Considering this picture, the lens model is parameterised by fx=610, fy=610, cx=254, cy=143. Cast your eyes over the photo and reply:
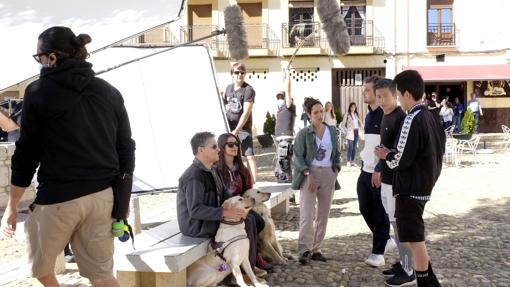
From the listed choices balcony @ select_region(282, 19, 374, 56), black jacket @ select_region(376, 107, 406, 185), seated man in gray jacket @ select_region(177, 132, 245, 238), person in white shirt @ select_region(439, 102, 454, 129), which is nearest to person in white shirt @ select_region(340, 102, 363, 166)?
person in white shirt @ select_region(439, 102, 454, 129)

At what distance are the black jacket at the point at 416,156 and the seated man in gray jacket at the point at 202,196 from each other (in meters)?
1.29

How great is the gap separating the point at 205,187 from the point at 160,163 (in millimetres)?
2123

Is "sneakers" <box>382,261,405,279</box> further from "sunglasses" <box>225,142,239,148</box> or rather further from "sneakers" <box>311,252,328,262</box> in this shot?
"sunglasses" <box>225,142,239,148</box>

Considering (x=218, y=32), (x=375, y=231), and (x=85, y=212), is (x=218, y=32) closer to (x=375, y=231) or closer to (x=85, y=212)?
(x=375, y=231)

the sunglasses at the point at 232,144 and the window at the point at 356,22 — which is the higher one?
the window at the point at 356,22

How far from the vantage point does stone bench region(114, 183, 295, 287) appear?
14.2ft

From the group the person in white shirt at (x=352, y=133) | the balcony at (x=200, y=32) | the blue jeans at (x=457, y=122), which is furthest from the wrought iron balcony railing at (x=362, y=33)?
the person in white shirt at (x=352, y=133)

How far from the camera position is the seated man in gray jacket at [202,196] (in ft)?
15.5

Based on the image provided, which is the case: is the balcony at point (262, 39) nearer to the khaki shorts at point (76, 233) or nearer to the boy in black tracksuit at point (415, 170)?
the boy in black tracksuit at point (415, 170)

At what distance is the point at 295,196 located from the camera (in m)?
9.59

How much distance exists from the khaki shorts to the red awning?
24837mm

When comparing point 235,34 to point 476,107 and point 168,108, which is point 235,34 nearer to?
point 168,108

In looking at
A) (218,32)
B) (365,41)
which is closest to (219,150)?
(218,32)

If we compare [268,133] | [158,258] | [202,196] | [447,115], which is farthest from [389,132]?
[447,115]
